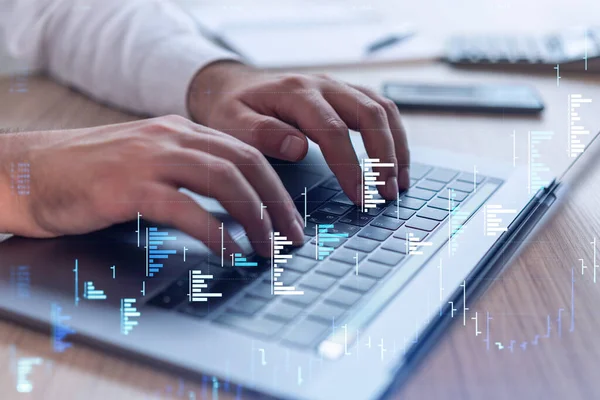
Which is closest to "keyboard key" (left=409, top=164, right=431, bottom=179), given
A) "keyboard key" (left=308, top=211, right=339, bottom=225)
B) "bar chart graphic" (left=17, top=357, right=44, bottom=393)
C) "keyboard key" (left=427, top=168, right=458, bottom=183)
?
"keyboard key" (left=427, top=168, right=458, bottom=183)

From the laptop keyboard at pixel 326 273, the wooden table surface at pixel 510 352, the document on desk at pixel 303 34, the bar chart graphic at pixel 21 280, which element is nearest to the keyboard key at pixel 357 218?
the laptop keyboard at pixel 326 273

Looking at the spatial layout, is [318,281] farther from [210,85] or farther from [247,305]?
[210,85]

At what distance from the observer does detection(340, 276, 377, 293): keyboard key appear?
357 millimetres

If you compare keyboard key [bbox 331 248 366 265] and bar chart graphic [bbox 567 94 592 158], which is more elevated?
bar chart graphic [bbox 567 94 592 158]

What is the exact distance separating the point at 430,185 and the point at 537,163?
12 cm

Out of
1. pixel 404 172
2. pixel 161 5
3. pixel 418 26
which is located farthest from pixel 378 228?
pixel 418 26

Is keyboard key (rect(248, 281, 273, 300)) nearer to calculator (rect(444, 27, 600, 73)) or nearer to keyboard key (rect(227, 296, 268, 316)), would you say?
keyboard key (rect(227, 296, 268, 316))

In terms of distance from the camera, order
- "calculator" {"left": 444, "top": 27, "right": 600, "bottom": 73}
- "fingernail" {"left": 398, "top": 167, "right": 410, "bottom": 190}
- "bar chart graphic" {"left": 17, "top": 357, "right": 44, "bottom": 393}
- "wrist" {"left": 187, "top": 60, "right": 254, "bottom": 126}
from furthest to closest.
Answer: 1. "calculator" {"left": 444, "top": 27, "right": 600, "bottom": 73}
2. "wrist" {"left": 187, "top": 60, "right": 254, "bottom": 126}
3. "fingernail" {"left": 398, "top": 167, "right": 410, "bottom": 190}
4. "bar chart graphic" {"left": 17, "top": 357, "right": 44, "bottom": 393}

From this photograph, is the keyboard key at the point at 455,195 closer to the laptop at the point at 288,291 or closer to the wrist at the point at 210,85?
the laptop at the point at 288,291

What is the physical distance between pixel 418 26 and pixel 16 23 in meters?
0.58

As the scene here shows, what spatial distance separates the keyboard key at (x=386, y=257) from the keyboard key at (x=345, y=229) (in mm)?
31

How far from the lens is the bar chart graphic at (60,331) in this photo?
32 cm

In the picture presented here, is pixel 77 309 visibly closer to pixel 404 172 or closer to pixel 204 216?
pixel 204 216

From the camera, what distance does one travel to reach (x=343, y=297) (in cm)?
35
